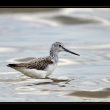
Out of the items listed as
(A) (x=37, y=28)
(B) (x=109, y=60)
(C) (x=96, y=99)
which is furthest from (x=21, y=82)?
(A) (x=37, y=28)

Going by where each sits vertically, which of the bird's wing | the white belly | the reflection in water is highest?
the bird's wing

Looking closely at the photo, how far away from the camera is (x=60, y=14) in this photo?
53.4ft

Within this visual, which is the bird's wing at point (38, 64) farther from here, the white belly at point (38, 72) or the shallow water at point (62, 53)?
the shallow water at point (62, 53)

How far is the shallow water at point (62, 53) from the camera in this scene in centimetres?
902

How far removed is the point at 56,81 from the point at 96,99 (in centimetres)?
120

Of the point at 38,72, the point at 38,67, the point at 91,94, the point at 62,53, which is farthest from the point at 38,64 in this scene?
the point at 62,53

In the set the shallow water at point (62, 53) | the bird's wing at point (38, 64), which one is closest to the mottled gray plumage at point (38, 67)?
the bird's wing at point (38, 64)

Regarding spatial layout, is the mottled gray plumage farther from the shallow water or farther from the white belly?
the shallow water

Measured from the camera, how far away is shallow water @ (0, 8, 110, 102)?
29.6 feet

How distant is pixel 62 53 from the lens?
41.3ft

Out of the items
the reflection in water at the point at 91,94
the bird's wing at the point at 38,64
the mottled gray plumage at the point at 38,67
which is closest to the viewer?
the reflection in water at the point at 91,94

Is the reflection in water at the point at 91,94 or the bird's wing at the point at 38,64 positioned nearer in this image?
the reflection in water at the point at 91,94

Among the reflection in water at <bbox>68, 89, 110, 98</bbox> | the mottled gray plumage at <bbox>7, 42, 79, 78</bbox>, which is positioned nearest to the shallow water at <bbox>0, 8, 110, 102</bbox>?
the reflection in water at <bbox>68, 89, 110, 98</bbox>

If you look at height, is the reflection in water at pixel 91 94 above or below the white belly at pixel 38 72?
below
